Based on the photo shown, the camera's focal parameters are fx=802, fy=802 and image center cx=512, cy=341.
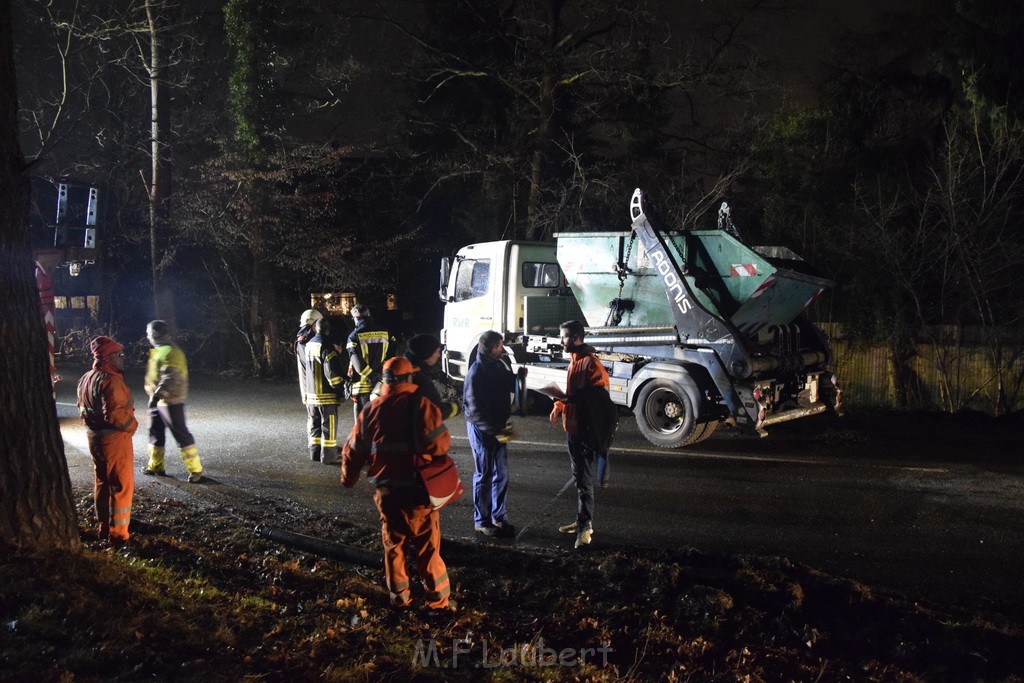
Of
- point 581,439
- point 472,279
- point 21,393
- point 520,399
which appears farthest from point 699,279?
point 21,393

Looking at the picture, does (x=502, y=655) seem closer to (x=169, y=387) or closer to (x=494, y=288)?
(x=169, y=387)

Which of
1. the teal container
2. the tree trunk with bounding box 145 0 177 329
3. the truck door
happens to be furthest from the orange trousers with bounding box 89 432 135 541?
the tree trunk with bounding box 145 0 177 329

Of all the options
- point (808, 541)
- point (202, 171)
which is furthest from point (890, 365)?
point (202, 171)

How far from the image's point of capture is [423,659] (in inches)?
158

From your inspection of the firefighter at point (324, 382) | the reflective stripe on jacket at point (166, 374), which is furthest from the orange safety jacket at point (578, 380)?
the reflective stripe on jacket at point (166, 374)

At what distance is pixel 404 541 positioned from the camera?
4652 millimetres

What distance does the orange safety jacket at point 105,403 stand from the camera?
6.12 m

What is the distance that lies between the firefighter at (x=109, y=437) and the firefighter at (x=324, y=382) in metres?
2.72

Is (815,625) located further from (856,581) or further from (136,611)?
(136,611)

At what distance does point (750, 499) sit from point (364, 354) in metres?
4.40

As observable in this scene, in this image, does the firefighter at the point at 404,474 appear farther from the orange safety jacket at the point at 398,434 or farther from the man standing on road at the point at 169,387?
the man standing on road at the point at 169,387

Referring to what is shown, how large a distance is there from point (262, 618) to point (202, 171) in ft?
57.5

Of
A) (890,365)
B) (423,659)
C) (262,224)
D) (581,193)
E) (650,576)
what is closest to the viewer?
(423,659)

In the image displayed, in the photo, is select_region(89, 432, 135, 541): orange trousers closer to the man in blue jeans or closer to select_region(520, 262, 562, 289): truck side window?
the man in blue jeans
